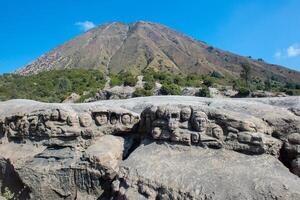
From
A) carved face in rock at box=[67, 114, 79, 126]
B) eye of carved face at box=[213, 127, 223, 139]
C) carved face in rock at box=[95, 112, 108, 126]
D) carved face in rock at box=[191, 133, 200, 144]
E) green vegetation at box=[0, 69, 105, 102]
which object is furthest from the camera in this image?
green vegetation at box=[0, 69, 105, 102]

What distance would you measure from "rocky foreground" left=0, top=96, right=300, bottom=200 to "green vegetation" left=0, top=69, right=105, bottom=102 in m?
43.1

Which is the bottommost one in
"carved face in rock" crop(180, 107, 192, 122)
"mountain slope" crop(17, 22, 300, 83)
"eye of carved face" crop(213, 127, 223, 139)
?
"eye of carved face" crop(213, 127, 223, 139)

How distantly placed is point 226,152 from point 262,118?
1746mm

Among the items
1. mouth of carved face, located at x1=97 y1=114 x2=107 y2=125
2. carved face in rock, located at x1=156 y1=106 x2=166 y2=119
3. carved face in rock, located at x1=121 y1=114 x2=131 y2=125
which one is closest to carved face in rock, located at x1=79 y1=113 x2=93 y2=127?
mouth of carved face, located at x1=97 y1=114 x2=107 y2=125

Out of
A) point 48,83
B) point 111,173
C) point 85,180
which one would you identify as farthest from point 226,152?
point 48,83

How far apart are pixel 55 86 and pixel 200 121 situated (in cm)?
6389

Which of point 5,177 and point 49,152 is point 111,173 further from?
point 5,177

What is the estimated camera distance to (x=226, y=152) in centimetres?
1098

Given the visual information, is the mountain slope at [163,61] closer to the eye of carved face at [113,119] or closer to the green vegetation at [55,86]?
the green vegetation at [55,86]

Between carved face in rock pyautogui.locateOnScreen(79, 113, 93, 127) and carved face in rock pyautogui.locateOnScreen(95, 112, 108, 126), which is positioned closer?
carved face in rock pyautogui.locateOnScreen(79, 113, 93, 127)

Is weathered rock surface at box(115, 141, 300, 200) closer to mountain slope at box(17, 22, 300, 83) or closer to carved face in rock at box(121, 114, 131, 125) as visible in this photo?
carved face in rock at box(121, 114, 131, 125)

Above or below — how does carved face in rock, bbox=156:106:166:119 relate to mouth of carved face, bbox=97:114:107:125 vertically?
above

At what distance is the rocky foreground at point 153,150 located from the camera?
10031 millimetres

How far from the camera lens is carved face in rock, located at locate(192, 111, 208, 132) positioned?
11453 millimetres
